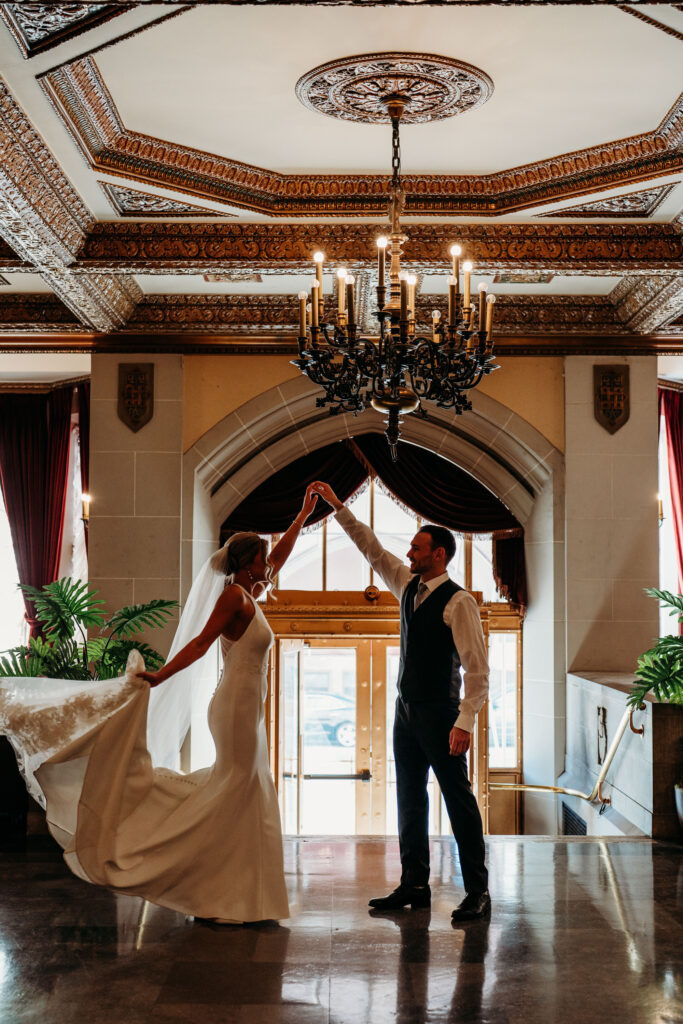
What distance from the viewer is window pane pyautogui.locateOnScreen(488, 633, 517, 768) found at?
30.2 ft

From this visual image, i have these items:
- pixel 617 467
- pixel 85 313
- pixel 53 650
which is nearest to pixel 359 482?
pixel 617 467

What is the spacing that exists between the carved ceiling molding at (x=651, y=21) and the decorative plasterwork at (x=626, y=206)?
1.72 metres

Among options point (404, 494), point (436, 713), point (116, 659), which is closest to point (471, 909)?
point (436, 713)

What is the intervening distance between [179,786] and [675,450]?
23.8 feet

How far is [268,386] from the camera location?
8500mm

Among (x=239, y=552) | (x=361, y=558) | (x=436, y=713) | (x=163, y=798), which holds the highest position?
(x=361, y=558)

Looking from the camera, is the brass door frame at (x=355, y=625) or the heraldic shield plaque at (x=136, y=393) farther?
the brass door frame at (x=355, y=625)

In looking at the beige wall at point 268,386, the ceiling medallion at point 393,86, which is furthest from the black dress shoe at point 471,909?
the beige wall at point 268,386

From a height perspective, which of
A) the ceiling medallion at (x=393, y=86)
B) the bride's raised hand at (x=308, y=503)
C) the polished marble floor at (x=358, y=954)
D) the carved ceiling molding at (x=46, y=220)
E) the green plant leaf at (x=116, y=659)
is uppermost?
the ceiling medallion at (x=393, y=86)

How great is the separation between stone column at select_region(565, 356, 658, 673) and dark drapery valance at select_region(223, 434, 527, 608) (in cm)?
87

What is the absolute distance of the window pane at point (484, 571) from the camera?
9406mm

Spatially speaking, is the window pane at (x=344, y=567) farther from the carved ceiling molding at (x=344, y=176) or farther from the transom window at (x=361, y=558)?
the carved ceiling molding at (x=344, y=176)

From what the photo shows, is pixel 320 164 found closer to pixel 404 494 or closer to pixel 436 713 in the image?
pixel 436 713

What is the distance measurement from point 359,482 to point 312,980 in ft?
19.3
